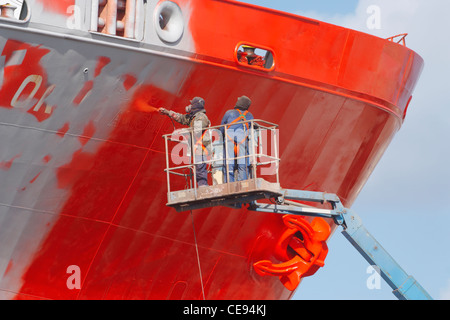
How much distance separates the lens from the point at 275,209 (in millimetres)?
12039

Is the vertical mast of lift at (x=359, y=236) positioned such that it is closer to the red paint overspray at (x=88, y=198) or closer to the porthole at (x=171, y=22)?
the red paint overspray at (x=88, y=198)

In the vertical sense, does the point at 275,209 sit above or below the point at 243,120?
below

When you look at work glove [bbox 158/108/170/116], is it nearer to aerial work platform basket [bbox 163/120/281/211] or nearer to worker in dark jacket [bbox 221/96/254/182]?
aerial work platform basket [bbox 163/120/281/211]

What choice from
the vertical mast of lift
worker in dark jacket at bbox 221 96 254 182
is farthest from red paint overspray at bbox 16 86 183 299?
the vertical mast of lift

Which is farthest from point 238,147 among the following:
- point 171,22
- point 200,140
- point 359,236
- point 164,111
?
point 171,22

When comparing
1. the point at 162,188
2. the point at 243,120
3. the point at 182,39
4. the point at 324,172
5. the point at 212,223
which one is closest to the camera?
the point at 243,120

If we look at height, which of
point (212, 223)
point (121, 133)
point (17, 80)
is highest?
point (17, 80)

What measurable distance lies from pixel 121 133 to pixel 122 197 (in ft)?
3.60

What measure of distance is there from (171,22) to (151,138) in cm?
185

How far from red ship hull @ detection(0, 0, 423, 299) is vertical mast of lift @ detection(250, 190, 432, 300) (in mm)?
2307

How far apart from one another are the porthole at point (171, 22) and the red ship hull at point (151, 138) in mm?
127

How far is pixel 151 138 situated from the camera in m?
13.3
